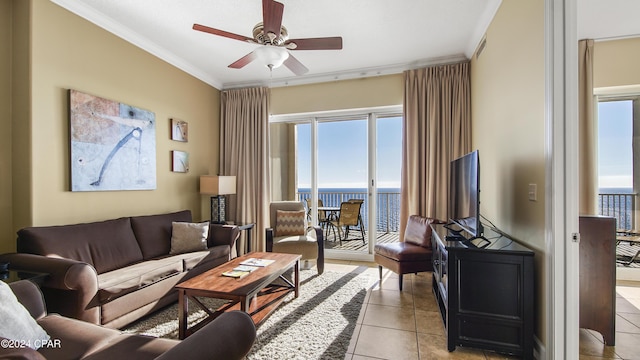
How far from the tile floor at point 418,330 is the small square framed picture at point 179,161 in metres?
3.01

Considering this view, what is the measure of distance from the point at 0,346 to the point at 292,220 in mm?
3230

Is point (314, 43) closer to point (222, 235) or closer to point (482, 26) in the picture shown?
point (482, 26)

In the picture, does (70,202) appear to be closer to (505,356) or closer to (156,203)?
(156,203)

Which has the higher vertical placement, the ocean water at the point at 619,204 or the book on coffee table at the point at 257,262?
the ocean water at the point at 619,204

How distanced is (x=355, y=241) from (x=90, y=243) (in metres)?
3.63

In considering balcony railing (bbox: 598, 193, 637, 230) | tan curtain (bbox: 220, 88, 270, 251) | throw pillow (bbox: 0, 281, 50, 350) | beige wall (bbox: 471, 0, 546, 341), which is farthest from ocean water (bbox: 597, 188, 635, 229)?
throw pillow (bbox: 0, 281, 50, 350)

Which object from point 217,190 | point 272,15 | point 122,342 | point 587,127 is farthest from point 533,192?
point 217,190

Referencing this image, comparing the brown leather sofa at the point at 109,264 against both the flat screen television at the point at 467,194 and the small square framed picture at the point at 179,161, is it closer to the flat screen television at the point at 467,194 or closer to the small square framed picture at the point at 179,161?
the small square framed picture at the point at 179,161

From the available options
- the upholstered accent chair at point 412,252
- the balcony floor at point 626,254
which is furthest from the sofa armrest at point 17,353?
the balcony floor at point 626,254

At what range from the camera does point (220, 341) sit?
3.65 ft

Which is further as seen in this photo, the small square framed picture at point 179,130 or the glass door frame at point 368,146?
the glass door frame at point 368,146

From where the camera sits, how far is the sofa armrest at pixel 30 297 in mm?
1562

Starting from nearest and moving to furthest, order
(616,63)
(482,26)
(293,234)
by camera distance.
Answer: (482,26), (616,63), (293,234)

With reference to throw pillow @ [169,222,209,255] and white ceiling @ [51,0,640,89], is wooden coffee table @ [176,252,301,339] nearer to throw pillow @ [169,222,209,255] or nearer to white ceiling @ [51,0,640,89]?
throw pillow @ [169,222,209,255]
